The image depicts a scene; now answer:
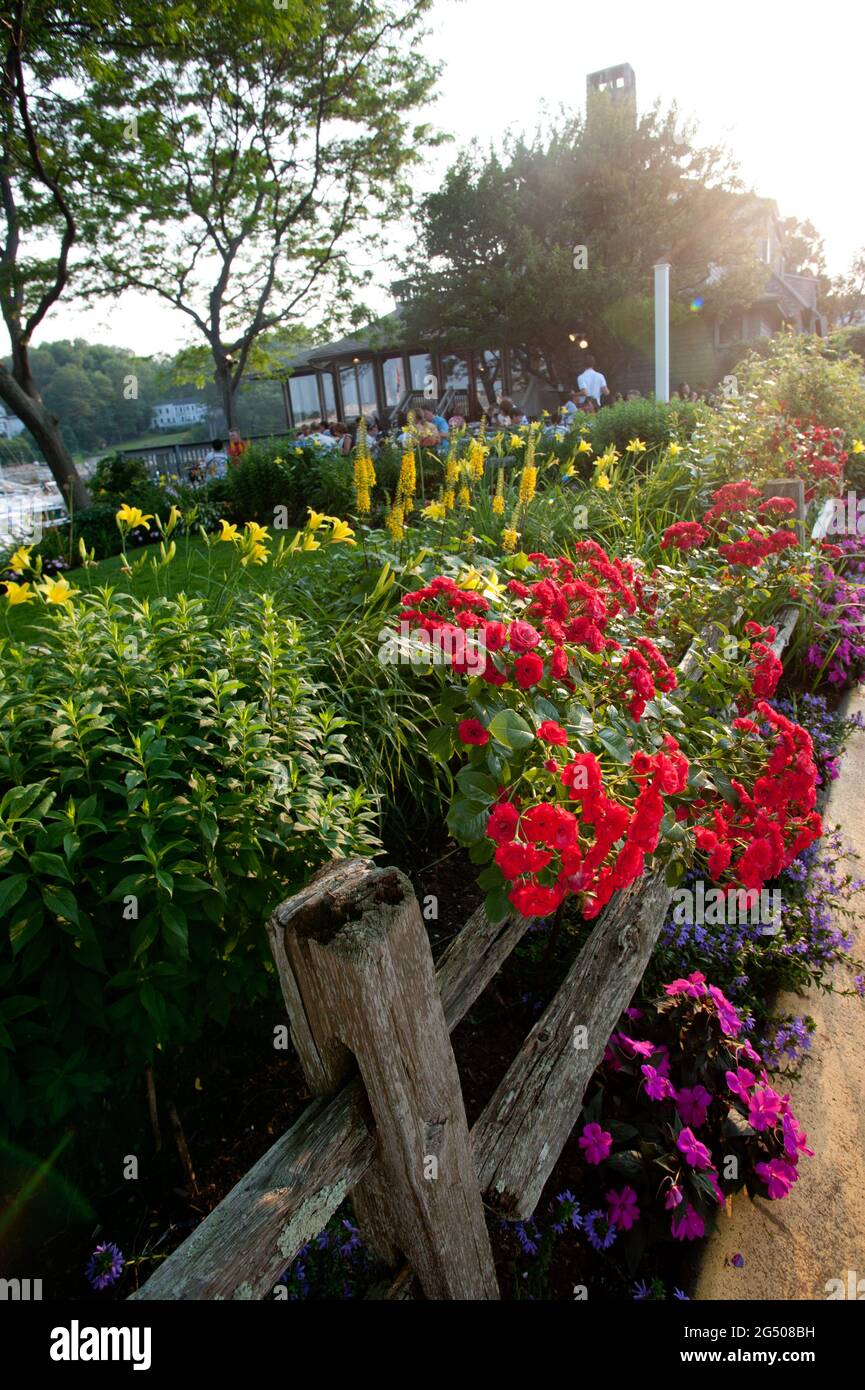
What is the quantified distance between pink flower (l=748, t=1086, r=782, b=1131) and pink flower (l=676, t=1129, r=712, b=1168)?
15 cm

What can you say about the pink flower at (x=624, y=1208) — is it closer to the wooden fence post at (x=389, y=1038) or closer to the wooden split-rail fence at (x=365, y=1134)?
the wooden split-rail fence at (x=365, y=1134)

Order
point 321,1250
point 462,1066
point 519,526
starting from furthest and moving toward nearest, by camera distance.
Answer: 1. point 519,526
2. point 462,1066
3. point 321,1250

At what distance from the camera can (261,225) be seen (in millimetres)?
18500

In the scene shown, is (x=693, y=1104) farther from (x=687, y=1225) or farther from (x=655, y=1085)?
(x=687, y=1225)

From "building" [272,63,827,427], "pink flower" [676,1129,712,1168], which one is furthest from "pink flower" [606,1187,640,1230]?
"building" [272,63,827,427]

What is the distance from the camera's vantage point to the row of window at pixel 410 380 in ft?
90.2

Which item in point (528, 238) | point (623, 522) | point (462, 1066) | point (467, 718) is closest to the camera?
point (467, 718)

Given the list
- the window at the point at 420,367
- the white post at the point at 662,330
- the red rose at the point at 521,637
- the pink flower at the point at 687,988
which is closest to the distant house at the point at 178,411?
the window at the point at 420,367

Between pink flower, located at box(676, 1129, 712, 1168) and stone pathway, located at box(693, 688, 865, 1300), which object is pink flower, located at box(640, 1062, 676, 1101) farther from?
stone pathway, located at box(693, 688, 865, 1300)

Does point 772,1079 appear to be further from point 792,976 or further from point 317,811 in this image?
point 317,811

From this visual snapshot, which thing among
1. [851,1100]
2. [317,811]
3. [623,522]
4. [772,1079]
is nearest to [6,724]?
[317,811]

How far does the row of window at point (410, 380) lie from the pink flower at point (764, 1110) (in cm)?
2632

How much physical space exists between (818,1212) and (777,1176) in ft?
0.50

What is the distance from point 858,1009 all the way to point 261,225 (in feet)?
67.6
